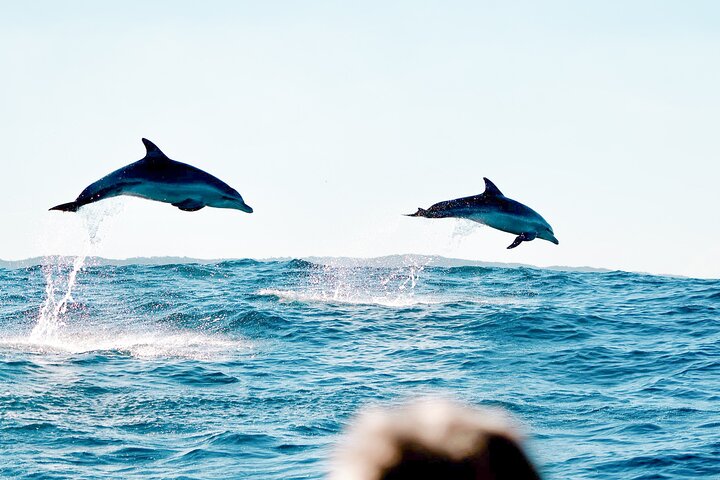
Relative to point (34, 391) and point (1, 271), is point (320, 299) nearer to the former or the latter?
point (34, 391)

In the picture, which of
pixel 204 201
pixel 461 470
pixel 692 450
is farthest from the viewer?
pixel 692 450

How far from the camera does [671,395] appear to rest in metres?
18.5

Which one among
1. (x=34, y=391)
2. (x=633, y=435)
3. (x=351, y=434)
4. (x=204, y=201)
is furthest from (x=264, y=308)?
(x=351, y=434)

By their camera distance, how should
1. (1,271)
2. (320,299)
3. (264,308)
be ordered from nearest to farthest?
(264,308), (320,299), (1,271)

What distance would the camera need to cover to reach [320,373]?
20656 millimetres

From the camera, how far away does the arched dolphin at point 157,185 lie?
10867 mm

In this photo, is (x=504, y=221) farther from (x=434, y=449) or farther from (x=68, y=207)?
(x=434, y=449)

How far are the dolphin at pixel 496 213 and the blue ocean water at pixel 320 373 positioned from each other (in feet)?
9.65

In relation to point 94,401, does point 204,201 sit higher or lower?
higher

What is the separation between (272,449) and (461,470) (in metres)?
13.7

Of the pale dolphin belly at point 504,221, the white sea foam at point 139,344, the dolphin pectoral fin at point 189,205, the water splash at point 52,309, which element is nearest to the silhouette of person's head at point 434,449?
the dolphin pectoral fin at point 189,205

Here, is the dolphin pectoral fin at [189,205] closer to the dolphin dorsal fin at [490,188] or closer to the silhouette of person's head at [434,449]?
the dolphin dorsal fin at [490,188]

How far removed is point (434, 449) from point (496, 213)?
1649 cm

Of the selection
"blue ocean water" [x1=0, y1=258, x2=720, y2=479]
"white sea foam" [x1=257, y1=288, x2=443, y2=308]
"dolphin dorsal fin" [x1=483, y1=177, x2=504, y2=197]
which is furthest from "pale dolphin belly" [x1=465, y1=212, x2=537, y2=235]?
"white sea foam" [x1=257, y1=288, x2=443, y2=308]
